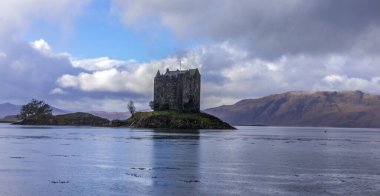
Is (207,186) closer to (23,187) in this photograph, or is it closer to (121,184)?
(121,184)

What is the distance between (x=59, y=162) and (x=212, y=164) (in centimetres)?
1747

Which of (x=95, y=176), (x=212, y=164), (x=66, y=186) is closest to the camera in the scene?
(x=66, y=186)

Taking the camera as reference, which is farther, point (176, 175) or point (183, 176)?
point (176, 175)

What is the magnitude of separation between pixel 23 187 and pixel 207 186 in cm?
1397

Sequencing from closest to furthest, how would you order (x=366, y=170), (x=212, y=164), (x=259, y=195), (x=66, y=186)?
(x=259, y=195) → (x=66, y=186) → (x=366, y=170) → (x=212, y=164)

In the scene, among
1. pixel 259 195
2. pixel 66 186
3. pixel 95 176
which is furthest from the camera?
pixel 95 176

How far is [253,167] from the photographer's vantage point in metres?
52.8

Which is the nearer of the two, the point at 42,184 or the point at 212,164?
the point at 42,184

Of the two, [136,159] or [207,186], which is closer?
[207,186]

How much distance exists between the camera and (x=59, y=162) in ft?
180

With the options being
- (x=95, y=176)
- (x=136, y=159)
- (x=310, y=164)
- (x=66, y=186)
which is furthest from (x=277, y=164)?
(x=66, y=186)

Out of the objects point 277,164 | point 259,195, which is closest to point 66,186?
point 259,195

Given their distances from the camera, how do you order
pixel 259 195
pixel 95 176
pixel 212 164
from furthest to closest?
pixel 212 164 < pixel 95 176 < pixel 259 195

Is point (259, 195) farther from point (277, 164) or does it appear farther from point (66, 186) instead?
point (277, 164)
